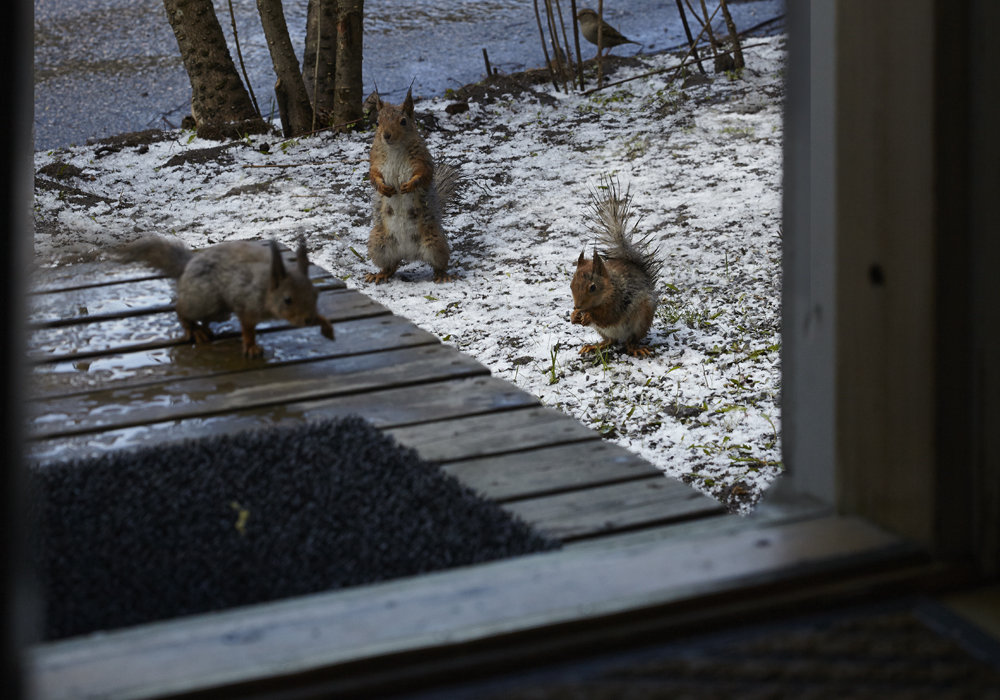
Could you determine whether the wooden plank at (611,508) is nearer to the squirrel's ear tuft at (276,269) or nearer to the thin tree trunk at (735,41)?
the squirrel's ear tuft at (276,269)

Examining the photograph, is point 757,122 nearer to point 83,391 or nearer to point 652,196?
point 652,196

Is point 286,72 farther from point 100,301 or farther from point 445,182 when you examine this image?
point 100,301

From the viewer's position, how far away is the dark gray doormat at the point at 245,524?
1.67 metres

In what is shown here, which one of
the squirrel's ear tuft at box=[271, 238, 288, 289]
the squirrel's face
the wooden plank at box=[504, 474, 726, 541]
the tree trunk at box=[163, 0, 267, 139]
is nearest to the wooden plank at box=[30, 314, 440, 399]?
the squirrel's ear tuft at box=[271, 238, 288, 289]

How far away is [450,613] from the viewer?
52.8 inches

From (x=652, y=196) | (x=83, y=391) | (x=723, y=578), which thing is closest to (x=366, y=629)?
(x=723, y=578)

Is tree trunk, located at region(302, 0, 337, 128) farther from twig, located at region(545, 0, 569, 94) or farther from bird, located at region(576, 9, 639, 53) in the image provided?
bird, located at region(576, 9, 639, 53)

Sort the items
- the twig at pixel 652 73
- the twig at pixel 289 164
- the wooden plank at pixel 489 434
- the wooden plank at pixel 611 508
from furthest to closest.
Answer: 1. the twig at pixel 652 73
2. the twig at pixel 289 164
3. the wooden plank at pixel 489 434
4. the wooden plank at pixel 611 508

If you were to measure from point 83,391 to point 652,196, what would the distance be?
4052mm

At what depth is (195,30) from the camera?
21.9 feet

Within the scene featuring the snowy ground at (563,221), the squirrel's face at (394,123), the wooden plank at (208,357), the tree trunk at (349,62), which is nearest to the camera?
the wooden plank at (208,357)

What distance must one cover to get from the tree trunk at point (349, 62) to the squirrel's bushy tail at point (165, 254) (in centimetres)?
432

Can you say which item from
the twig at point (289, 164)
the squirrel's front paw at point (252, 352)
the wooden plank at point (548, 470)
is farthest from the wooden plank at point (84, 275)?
the twig at point (289, 164)

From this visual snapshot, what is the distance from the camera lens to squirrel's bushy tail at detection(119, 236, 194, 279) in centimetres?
294
